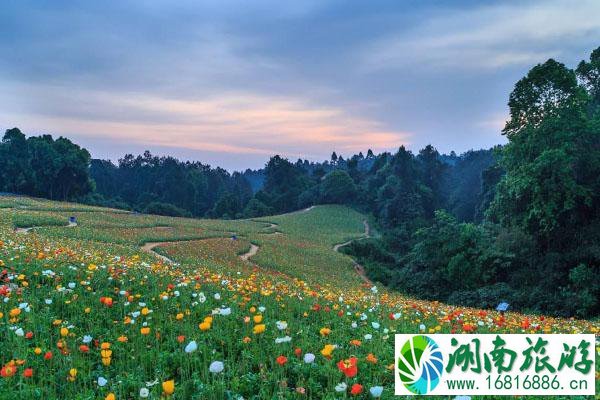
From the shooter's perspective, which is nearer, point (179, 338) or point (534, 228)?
point (179, 338)

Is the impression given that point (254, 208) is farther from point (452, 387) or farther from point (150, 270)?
point (452, 387)

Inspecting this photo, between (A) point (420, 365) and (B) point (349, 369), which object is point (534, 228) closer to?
(A) point (420, 365)

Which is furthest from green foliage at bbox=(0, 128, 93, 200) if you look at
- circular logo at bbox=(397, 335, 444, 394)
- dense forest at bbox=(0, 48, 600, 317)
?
circular logo at bbox=(397, 335, 444, 394)

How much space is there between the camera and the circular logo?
4.65 meters

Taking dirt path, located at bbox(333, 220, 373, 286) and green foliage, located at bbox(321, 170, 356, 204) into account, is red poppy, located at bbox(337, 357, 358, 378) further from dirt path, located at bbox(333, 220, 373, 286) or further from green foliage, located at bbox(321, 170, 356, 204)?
green foliage, located at bbox(321, 170, 356, 204)

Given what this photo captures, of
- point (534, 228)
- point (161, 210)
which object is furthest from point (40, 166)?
point (534, 228)

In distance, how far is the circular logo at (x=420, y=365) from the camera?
4.65 metres

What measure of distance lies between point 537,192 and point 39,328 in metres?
27.7

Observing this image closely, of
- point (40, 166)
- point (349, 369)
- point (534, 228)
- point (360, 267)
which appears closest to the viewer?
point (349, 369)

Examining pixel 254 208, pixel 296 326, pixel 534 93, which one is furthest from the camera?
pixel 254 208

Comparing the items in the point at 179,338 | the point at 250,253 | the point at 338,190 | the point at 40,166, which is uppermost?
the point at 40,166

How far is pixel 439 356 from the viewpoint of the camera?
194 inches

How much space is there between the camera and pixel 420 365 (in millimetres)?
4879

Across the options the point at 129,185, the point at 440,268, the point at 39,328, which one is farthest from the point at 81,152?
the point at 39,328
